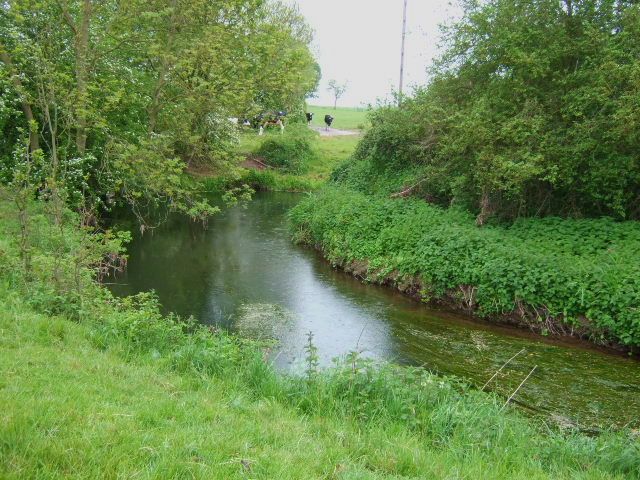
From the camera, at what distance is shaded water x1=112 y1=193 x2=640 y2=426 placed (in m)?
8.19

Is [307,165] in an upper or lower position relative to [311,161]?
lower

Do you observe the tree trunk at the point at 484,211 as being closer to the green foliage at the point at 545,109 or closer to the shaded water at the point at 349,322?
the green foliage at the point at 545,109

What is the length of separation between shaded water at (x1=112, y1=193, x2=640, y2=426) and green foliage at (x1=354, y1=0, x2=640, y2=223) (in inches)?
156

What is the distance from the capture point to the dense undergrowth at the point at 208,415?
3223mm

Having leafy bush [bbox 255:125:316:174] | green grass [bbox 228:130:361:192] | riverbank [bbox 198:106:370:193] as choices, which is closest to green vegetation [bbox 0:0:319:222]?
green grass [bbox 228:130:361:192]

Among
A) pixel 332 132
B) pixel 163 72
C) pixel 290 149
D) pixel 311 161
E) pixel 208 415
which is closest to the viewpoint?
pixel 208 415

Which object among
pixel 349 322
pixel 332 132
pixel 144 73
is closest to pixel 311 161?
pixel 332 132

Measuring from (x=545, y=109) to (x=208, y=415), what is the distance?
12238mm

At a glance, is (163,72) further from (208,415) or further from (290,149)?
(290,149)

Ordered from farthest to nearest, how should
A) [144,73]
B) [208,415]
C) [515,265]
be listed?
[144,73]
[515,265]
[208,415]

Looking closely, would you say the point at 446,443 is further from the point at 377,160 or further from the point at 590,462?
the point at 377,160

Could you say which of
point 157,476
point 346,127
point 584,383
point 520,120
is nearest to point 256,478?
point 157,476

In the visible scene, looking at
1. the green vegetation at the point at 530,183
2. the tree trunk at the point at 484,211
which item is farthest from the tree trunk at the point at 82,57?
the tree trunk at the point at 484,211

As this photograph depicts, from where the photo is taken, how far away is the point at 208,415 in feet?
13.7
